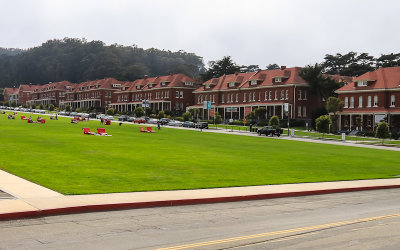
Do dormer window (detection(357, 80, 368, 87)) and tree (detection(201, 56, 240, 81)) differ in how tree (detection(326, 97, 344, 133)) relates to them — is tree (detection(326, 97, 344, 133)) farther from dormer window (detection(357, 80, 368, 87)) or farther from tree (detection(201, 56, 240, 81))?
tree (detection(201, 56, 240, 81))

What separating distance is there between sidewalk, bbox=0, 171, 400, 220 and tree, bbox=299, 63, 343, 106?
232 ft

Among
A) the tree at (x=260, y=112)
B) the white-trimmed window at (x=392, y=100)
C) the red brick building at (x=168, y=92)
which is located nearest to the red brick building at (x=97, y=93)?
the red brick building at (x=168, y=92)

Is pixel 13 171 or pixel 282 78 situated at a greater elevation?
pixel 282 78

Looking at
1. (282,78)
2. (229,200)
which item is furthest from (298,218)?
(282,78)

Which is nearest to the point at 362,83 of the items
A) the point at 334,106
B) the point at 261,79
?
the point at 334,106

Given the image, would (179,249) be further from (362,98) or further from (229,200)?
(362,98)

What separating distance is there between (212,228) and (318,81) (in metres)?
80.9

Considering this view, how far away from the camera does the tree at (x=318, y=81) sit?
288 feet

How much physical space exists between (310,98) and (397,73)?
2001 cm

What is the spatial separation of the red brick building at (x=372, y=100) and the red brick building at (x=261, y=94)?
10.9 meters

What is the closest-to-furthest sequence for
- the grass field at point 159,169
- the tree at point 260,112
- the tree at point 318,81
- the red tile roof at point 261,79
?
the grass field at point 159,169, the tree at point 318,81, the tree at point 260,112, the red tile roof at point 261,79

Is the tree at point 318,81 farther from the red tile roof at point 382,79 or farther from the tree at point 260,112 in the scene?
the tree at point 260,112

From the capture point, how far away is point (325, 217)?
12836mm

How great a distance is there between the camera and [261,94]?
96312 mm
